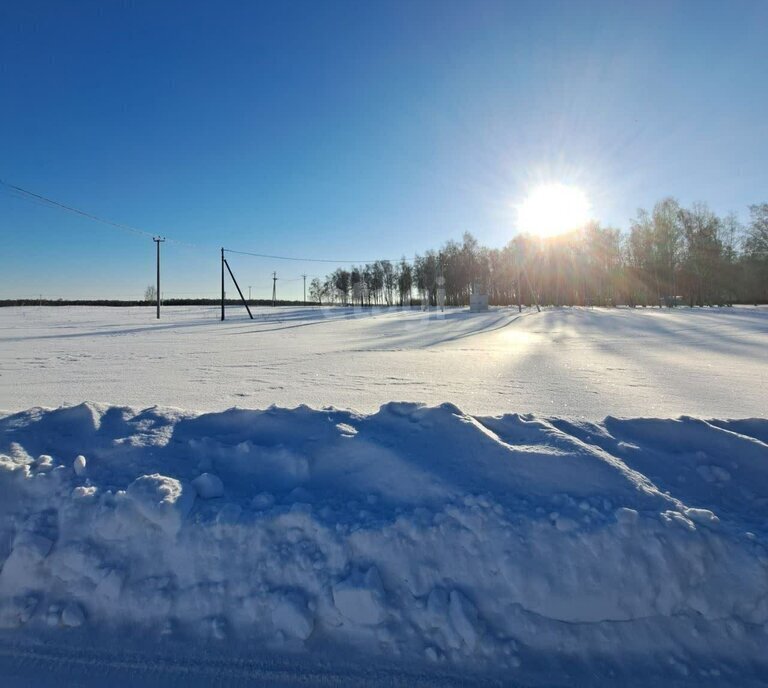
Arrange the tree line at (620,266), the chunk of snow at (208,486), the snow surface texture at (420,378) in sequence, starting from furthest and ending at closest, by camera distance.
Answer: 1. the tree line at (620,266)
2. the snow surface texture at (420,378)
3. the chunk of snow at (208,486)

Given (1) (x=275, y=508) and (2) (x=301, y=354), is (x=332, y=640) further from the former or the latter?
(2) (x=301, y=354)

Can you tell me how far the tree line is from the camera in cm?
3734

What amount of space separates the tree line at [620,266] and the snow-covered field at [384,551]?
34290 mm

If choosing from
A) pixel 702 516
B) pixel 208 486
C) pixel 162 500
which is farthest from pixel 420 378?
pixel 162 500

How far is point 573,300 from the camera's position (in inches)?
1929

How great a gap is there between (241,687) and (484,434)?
190 cm

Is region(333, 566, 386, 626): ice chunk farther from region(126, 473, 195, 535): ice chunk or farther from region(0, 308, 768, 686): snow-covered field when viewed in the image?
region(126, 473, 195, 535): ice chunk

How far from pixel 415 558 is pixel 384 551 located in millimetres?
160

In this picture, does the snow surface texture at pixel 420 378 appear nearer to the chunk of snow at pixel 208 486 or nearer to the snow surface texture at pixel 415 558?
→ the snow surface texture at pixel 415 558

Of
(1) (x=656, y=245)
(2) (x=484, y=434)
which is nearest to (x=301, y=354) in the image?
(2) (x=484, y=434)

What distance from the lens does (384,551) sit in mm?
2037

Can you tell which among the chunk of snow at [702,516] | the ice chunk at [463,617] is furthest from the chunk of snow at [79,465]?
the chunk of snow at [702,516]

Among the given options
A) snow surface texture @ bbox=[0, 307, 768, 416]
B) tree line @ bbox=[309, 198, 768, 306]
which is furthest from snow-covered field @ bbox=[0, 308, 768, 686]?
tree line @ bbox=[309, 198, 768, 306]

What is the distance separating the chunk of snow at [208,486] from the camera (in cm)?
237
